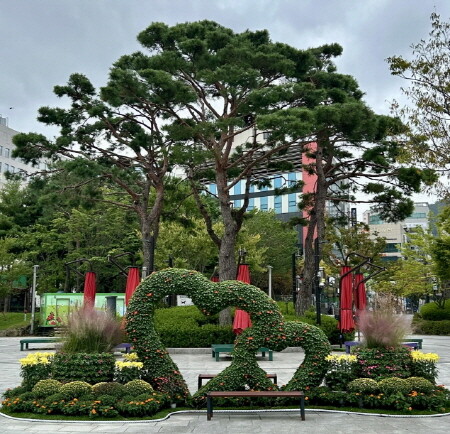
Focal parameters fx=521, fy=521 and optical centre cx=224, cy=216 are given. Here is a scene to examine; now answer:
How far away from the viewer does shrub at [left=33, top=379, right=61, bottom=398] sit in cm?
884

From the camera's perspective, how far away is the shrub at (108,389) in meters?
8.82

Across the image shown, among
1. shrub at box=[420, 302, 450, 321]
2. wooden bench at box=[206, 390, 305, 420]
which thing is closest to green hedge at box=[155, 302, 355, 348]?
wooden bench at box=[206, 390, 305, 420]

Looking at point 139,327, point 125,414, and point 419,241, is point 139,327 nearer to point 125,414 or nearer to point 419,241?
point 125,414

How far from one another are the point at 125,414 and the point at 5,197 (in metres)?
39.1

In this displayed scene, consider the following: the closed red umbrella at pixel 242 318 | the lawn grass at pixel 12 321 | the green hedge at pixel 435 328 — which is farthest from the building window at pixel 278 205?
the closed red umbrella at pixel 242 318

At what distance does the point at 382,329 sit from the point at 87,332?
5491 mm

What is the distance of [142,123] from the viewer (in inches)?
967

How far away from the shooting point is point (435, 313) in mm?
34312

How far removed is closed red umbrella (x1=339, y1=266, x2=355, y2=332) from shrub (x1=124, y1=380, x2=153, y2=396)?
1137 centimetres

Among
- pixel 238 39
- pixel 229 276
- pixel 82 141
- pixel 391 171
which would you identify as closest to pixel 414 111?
pixel 391 171

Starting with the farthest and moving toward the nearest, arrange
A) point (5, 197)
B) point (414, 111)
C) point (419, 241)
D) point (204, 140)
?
point (5, 197), point (419, 241), point (204, 140), point (414, 111)

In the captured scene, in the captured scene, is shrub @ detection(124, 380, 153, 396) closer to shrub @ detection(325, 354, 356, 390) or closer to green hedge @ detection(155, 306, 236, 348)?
shrub @ detection(325, 354, 356, 390)

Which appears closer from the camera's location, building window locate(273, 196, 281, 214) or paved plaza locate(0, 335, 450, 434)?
paved plaza locate(0, 335, 450, 434)

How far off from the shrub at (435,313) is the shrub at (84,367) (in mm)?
29679
